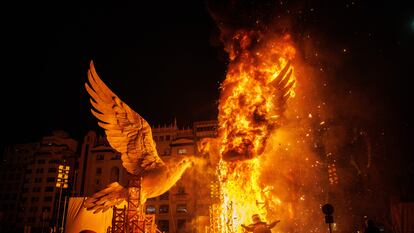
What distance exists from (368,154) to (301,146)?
5.75 meters

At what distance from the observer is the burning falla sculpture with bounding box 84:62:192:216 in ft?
47.5

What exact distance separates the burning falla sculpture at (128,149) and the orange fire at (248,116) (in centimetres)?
353

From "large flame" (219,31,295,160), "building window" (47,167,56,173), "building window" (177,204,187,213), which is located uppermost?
"building window" (47,167,56,173)

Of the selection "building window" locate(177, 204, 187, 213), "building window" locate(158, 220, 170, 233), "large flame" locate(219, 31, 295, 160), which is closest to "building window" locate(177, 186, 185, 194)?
"building window" locate(177, 204, 187, 213)

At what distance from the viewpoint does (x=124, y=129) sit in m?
14.9

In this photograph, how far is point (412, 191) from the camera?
22.3 m

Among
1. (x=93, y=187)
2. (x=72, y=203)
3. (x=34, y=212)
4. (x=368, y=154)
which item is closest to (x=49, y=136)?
(x=34, y=212)

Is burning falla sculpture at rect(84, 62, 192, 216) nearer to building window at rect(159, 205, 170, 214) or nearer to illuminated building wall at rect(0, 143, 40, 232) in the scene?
building window at rect(159, 205, 170, 214)

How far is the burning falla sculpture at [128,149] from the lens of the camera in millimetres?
14477

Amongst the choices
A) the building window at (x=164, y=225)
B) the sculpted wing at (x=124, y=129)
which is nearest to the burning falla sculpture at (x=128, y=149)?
the sculpted wing at (x=124, y=129)

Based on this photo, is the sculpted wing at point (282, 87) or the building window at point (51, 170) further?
the building window at point (51, 170)

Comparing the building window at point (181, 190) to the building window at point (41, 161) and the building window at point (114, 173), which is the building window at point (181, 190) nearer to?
the building window at point (114, 173)

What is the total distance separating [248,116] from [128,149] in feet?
21.3

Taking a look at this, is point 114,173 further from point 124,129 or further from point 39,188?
point 124,129
